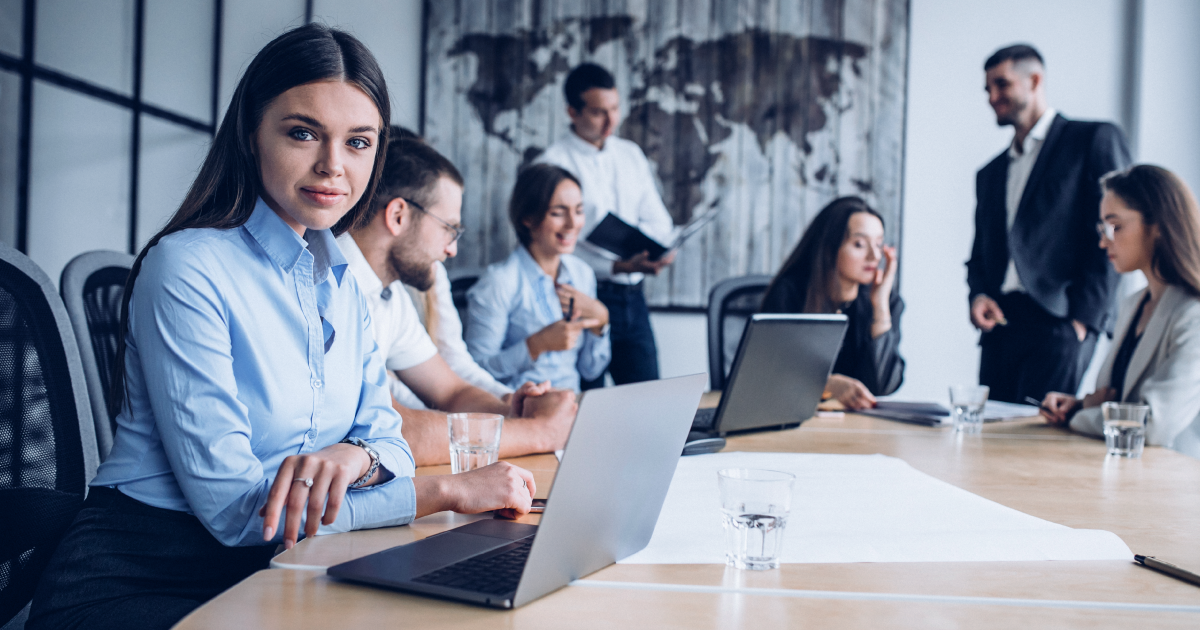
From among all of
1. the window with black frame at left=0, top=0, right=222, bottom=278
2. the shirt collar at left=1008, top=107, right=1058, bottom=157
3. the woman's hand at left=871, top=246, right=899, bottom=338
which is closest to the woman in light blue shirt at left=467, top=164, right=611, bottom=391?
the woman's hand at left=871, top=246, right=899, bottom=338

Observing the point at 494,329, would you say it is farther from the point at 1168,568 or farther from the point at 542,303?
the point at 1168,568

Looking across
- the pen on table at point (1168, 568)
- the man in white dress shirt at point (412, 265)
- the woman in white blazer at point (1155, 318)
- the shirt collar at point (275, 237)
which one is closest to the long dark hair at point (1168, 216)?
the woman in white blazer at point (1155, 318)

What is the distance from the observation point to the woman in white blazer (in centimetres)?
176

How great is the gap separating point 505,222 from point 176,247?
293 cm

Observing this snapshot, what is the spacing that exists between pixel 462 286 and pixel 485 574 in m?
2.34

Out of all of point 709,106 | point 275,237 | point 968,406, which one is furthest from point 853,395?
point 709,106

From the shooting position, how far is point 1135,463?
1489mm

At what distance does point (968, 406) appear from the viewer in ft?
5.85

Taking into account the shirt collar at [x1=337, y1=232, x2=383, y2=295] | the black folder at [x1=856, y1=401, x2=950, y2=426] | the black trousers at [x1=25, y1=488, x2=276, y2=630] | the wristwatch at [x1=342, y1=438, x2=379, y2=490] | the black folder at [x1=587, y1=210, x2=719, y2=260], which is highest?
the black folder at [x1=587, y1=210, x2=719, y2=260]

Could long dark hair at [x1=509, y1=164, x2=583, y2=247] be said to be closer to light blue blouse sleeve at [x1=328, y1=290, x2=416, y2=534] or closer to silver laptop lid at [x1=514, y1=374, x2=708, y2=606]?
light blue blouse sleeve at [x1=328, y1=290, x2=416, y2=534]

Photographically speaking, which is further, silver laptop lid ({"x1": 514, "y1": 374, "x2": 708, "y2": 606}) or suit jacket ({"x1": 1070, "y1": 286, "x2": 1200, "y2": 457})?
suit jacket ({"x1": 1070, "y1": 286, "x2": 1200, "y2": 457})

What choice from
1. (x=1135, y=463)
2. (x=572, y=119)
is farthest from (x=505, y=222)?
(x=1135, y=463)

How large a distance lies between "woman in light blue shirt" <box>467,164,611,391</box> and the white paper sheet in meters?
1.36

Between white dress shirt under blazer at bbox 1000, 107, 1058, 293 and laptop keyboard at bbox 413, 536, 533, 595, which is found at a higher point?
white dress shirt under blazer at bbox 1000, 107, 1058, 293
